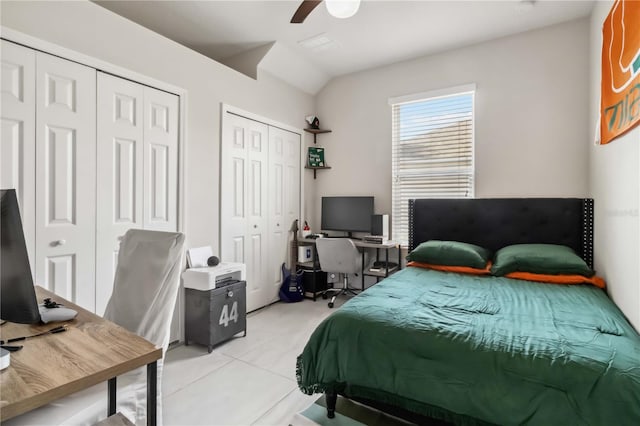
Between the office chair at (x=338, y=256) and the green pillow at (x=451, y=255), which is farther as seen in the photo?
the office chair at (x=338, y=256)

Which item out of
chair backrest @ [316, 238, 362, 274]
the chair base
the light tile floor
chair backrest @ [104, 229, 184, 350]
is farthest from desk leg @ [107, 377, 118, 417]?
the chair base

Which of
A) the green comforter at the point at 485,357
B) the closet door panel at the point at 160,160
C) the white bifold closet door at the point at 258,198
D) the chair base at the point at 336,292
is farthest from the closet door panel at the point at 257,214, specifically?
the green comforter at the point at 485,357

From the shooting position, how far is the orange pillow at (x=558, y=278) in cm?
237

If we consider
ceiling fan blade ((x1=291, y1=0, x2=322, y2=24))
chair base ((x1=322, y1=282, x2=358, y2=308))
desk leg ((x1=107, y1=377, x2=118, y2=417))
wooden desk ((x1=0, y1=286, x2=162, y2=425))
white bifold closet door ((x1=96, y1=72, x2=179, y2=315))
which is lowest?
chair base ((x1=322, y1=282, x2=358, y2=308))

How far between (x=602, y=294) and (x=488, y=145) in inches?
70.0

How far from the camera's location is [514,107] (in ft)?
10.7

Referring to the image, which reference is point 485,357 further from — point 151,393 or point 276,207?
point 276,207

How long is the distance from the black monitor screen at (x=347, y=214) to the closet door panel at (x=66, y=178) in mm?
2648

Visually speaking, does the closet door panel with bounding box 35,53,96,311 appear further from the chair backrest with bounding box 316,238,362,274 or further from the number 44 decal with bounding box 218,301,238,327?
the chair backrest with bounding box 316,238,362,274

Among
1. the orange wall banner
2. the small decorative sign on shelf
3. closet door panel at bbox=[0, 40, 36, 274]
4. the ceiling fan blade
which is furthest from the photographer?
the small decorative sign on shelf

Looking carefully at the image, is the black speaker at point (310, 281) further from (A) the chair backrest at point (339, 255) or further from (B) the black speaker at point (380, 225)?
(B) the black speaker at point (380, 225)

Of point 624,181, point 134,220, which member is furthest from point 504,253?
point 134,220

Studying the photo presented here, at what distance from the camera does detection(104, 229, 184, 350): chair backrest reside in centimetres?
135

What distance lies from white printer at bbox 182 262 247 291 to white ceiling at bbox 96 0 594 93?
226 centimetres
